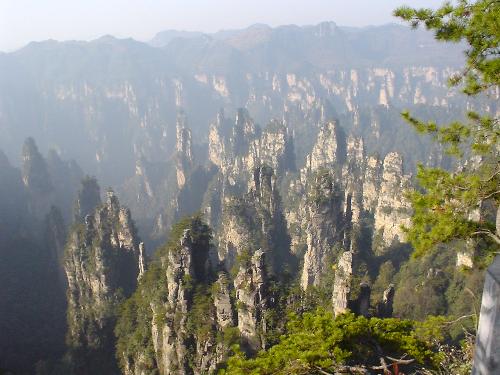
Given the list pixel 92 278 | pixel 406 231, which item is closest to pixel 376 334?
pixel 406 231

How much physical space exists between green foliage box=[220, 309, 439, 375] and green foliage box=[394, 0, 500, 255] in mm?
3065

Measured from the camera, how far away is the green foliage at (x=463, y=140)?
10.6 meters

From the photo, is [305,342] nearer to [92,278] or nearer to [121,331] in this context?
[121,331]

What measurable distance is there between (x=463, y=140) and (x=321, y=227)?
2144 inches

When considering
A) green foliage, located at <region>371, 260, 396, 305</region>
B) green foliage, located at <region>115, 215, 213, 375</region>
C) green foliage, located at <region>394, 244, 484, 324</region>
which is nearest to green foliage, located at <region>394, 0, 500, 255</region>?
green foliage, located at <region>115, 215, 213, 375</region>

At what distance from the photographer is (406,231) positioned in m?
11.7

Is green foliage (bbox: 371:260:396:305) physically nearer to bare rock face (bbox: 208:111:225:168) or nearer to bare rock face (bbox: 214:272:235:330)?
bare rock face (bbox: 214:272:235:330)

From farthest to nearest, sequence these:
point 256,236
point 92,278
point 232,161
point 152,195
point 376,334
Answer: point 152,195 < point 232,161 < point 256,236 < point 92,278 < point 376,334

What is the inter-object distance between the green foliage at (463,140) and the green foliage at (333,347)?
306cm

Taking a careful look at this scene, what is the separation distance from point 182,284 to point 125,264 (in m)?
24.2

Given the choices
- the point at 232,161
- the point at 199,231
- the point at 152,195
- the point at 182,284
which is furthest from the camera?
the point at 152,195

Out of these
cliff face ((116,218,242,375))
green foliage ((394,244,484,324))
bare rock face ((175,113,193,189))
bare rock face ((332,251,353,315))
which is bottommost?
bare rock face ((175,113,193,189))

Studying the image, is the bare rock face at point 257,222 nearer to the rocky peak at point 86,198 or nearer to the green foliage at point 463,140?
the rocky peak at point 86,198

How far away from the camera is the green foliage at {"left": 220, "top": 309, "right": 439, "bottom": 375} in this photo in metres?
11.2
